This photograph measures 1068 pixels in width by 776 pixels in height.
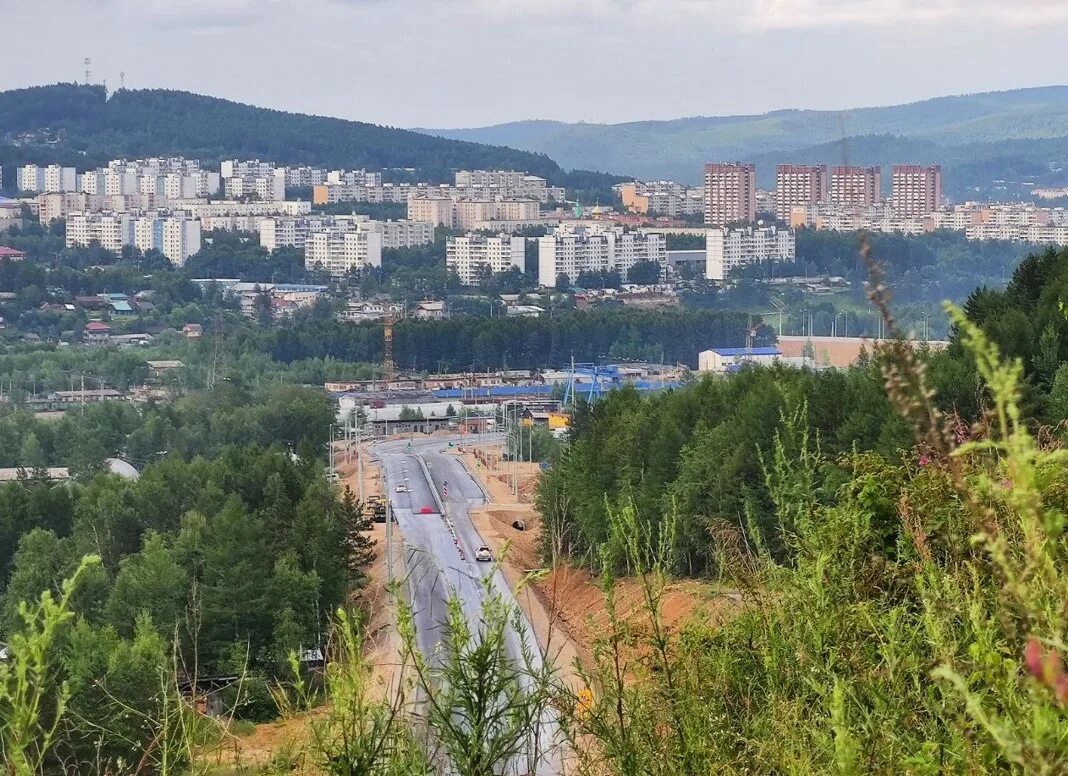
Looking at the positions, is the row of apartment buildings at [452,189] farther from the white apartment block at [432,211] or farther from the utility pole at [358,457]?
the utility pole at [358,457]

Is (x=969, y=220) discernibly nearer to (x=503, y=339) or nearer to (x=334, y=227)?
(x=334, y=227)

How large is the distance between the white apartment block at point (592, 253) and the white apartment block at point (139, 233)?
36.0 ft

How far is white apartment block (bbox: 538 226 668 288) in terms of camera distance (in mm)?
55219

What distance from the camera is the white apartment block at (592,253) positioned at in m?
55.2

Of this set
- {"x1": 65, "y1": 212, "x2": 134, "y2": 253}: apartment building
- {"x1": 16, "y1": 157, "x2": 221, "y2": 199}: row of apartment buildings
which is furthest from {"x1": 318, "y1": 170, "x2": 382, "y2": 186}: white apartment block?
{"x1": 65, "y1": 212, "x2": 134, "y2": 253}: apartment building

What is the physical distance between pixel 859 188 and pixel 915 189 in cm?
437

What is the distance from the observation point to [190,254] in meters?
57.9

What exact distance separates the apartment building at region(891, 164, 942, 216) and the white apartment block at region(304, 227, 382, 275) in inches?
725

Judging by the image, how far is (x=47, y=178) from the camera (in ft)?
245

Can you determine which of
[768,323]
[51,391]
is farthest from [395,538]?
[768,323]

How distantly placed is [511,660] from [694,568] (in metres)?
9.40

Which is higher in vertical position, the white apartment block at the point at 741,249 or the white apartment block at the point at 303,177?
the white apartment block at the point at 303,177

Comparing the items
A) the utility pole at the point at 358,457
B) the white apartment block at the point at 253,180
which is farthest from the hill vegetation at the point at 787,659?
the white apartment block at the point at 253,180

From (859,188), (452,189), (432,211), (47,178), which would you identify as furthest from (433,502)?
(47,178)
